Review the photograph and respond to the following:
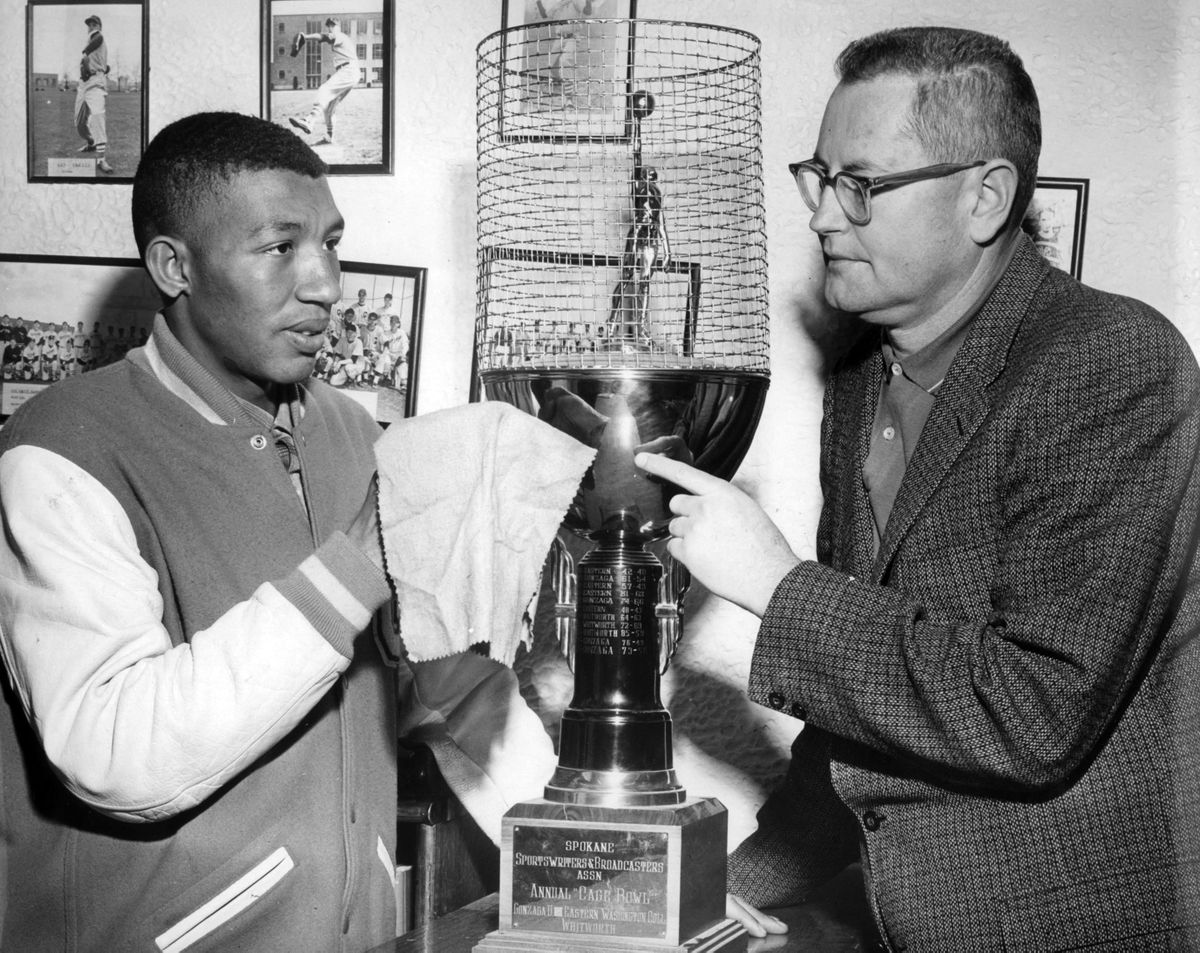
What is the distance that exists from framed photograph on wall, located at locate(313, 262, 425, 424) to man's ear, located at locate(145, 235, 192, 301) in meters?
0.46

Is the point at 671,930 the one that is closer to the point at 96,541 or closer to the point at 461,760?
the point at 461,760

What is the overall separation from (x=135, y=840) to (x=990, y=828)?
0.80 m

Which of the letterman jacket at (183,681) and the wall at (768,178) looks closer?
the letterman jacket at (183,681)

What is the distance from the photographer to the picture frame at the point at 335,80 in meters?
1.79

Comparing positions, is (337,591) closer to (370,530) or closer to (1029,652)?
(370,530)

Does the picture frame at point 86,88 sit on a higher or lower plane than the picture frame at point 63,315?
higher

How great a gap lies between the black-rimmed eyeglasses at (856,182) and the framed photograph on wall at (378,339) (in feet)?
2.10

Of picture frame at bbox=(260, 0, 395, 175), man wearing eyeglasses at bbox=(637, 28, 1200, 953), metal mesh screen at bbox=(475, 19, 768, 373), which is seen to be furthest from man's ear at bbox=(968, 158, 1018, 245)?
picture frame at bbox=(260, 0, 395, 175)

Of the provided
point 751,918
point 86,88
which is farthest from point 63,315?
point 751,918

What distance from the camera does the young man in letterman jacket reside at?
1123 mm

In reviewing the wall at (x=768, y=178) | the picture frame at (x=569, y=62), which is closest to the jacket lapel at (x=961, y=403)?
the wall at (x=768, y=178)

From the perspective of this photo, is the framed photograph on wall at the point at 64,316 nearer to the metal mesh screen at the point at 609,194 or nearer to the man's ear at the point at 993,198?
the metal mesh screen at the point at 609,194

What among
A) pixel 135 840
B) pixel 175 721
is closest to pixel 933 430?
pixel 175 721

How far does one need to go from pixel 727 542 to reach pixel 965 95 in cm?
49
